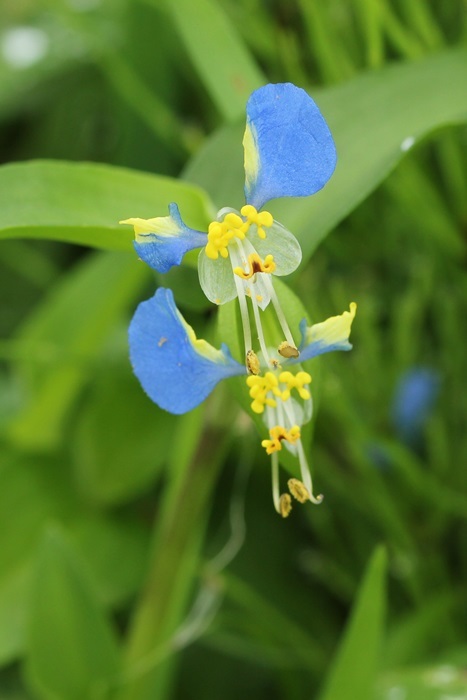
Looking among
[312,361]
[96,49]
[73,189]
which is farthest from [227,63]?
[96,49]

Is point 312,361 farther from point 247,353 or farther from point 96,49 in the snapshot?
point 96,49

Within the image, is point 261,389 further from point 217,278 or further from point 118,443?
point 118,443

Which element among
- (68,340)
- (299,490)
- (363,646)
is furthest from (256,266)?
(68,340)

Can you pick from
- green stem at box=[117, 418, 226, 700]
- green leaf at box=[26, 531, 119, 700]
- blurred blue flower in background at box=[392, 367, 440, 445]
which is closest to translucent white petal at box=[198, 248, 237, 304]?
green stem at box=[117, 418, 226, 700]

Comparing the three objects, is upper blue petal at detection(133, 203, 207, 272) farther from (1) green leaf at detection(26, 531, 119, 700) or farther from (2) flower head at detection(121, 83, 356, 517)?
(1) green leaf at detection(26, 531, 119, 700)

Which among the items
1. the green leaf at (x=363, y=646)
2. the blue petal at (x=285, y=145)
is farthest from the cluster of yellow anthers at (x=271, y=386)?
the green leaf at (x=363, y=646)

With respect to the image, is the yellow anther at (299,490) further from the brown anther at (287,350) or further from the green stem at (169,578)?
the green stem at (169,578)

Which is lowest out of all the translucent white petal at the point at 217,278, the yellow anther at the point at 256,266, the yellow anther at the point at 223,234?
the yellow anther at the point at 256,266
